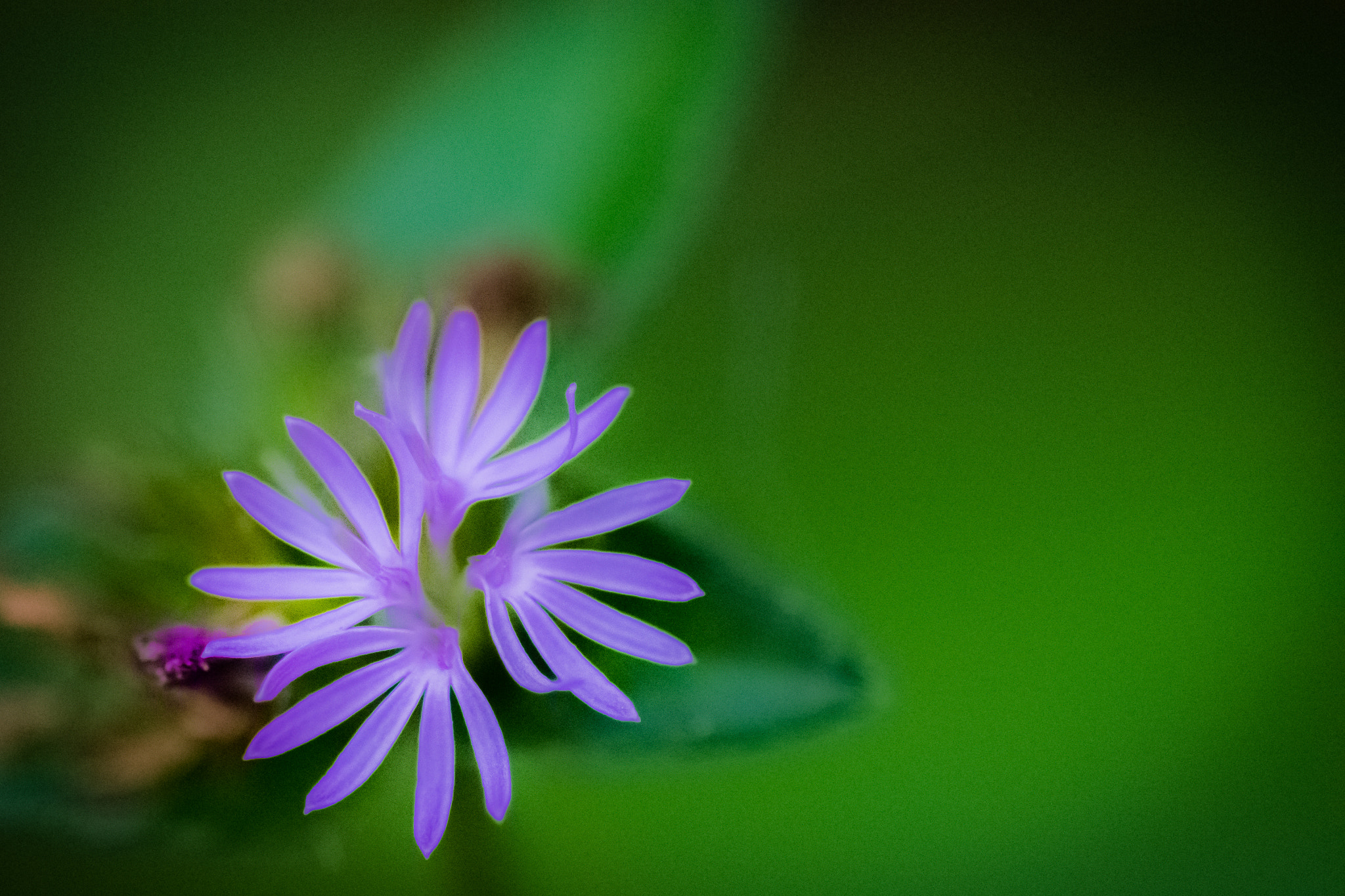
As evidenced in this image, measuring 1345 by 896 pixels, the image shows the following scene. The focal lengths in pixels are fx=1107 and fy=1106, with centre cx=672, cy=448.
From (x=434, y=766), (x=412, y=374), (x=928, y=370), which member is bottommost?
(x=434, y=766)

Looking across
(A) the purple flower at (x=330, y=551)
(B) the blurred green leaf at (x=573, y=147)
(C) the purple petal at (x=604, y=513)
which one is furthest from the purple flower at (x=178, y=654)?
(B) the blurred green leaf at (x=573, y=147)

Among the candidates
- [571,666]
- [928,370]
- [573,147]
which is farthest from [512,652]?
[928,370]

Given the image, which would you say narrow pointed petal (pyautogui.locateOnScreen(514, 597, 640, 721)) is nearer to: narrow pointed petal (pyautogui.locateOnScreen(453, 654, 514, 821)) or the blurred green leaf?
narrow pointed petal (pyautogui.locateOnScreen(453, 654, 514, 821))

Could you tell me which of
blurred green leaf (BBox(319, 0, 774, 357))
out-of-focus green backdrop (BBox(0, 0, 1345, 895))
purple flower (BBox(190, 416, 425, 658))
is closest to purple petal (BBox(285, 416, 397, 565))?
purple flower (BBox(190, 416, 425, 658))

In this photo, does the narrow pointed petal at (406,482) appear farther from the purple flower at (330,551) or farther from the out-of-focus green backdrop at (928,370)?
the out-of-focus green backdrop at (928,370)

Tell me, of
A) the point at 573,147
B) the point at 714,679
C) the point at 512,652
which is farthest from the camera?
the point at 573,147

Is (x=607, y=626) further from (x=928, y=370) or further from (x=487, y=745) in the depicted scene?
(x=928, y=370)

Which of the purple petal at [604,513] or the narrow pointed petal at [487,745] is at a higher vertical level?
the purple petal at [604,513]
